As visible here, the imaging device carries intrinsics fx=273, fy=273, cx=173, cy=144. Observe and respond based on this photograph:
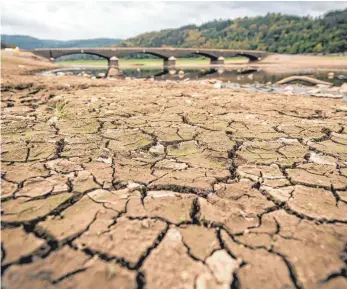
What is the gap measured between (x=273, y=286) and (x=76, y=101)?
513 centimetres

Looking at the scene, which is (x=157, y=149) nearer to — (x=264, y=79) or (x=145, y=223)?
(x=145, y=223)

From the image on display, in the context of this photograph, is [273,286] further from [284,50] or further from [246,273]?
[284,50]

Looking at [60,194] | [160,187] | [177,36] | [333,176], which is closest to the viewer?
[60,194]

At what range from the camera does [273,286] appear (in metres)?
1.30

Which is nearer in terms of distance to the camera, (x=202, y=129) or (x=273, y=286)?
(x=273, y=286)

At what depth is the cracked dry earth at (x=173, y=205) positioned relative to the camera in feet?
4.52

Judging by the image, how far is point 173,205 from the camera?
1961 mm

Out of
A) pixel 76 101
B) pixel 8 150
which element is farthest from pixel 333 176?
pixel 76 101

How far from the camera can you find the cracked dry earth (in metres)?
1.38

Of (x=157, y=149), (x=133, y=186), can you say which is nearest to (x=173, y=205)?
(x=133, y=186)

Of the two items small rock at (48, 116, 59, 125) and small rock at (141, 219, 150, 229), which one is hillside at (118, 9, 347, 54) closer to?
small rock at (48, 116, 59, 125)

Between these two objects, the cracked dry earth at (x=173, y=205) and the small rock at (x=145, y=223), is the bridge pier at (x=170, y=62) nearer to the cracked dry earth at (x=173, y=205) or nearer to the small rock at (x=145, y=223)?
the cracked dry earth at (x=173, y=205)

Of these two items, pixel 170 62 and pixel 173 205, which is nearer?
pixel 173 205

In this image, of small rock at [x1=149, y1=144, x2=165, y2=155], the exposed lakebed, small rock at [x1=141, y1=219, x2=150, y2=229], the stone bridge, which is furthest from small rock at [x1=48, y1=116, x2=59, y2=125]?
the stone bridge
